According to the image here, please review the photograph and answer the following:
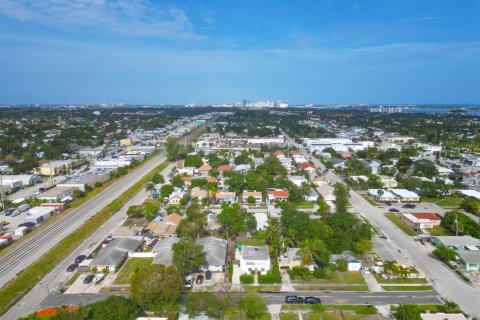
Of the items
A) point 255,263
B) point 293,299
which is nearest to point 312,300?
point 293,299

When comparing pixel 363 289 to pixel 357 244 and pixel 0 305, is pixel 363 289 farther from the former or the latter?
pixel 0 305

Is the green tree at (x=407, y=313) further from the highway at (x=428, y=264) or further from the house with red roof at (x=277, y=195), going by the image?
the house with red roof at (x=277, y=195)

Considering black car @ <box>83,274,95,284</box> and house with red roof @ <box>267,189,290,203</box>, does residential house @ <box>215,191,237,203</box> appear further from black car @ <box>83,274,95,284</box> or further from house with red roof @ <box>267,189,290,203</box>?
black car @ <box>83,274,95,284</box>

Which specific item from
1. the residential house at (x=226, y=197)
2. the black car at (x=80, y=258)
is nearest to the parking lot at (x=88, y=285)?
the black car at (x=80, y=258)

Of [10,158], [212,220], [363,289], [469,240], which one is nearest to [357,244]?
[363,289]

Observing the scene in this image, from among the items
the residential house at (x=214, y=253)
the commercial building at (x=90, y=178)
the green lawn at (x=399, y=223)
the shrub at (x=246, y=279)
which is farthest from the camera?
the commercial building at (x=90, y=178)

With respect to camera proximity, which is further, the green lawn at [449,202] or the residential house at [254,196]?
the residential house at [254,196]

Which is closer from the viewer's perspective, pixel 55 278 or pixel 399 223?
pixel 55 278

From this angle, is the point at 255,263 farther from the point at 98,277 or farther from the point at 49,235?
the point at 49,235
